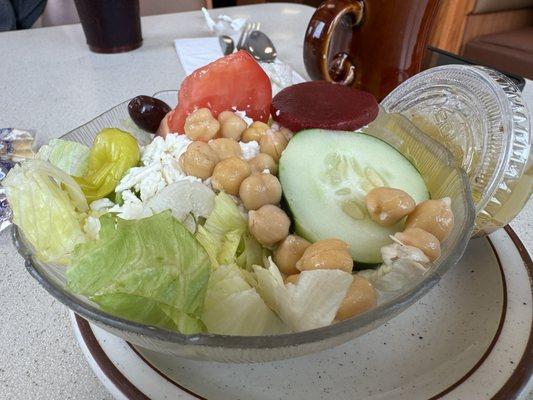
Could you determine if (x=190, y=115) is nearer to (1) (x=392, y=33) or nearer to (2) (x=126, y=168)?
(2) (x=126, y=168)

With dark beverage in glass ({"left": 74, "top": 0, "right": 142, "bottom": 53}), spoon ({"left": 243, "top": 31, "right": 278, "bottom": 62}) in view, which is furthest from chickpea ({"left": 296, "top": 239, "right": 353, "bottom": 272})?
dark beverage in glass ({"left": 74, "top": 0, "right": 142, "bottom": 53})

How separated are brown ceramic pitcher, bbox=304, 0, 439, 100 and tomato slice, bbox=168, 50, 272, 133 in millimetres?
238

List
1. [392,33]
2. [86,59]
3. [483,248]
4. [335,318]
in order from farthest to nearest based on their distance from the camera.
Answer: [86,59]
[392,33]
[483,248]
[335,318]

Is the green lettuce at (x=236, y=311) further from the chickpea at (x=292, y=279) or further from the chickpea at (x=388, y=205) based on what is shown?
the chickpea at (x=388, y=205)

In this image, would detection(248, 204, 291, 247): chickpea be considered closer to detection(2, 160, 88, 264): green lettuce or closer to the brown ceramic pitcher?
detection(2, 160, 88, 264): green lettuce

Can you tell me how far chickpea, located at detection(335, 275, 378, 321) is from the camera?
16.0 inches

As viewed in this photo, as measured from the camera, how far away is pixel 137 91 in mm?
1077

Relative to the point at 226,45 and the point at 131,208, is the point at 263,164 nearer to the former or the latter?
the point at 131,208

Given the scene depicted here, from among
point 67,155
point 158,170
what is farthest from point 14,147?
point 158,170

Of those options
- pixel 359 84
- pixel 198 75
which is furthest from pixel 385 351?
pixel 359 84

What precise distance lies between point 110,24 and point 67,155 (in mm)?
728

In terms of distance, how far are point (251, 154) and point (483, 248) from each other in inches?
12.3

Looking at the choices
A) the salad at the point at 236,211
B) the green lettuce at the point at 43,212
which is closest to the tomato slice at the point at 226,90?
the salad at the point at 236,211

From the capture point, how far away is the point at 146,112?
26.1 inches
